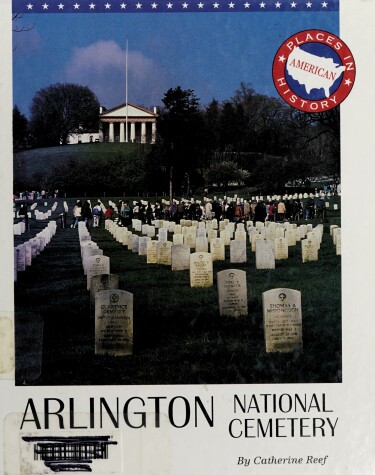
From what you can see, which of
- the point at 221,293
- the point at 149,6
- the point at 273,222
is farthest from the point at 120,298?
the point at 149,6

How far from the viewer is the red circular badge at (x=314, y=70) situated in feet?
19.8

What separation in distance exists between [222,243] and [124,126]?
0.84 meters

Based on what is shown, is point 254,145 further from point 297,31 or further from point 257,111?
point 297,31

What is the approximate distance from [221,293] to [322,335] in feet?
1.95

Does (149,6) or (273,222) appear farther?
(273,222)

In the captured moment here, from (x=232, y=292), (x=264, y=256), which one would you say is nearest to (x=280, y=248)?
(x=264, y=256)

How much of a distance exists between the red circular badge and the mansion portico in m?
0.70

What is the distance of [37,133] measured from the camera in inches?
244

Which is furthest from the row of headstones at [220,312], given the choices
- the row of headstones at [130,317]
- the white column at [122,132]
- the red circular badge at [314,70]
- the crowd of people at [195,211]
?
the red circular badge at [314,70]

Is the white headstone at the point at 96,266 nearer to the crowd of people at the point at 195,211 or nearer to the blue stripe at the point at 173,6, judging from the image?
the crowd of people at the point at 195,211

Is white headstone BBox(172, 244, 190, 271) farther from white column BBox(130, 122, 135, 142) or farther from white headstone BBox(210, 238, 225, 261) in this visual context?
white column BBox(130, 122, 135, 142)

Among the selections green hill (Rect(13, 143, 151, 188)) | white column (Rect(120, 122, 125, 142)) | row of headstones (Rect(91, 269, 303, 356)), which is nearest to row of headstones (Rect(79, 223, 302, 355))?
row of headstones (Rect(91, 269, 303, 356))

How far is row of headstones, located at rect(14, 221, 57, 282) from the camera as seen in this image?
6.09 m

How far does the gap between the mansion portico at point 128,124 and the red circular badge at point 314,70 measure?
0.70m
